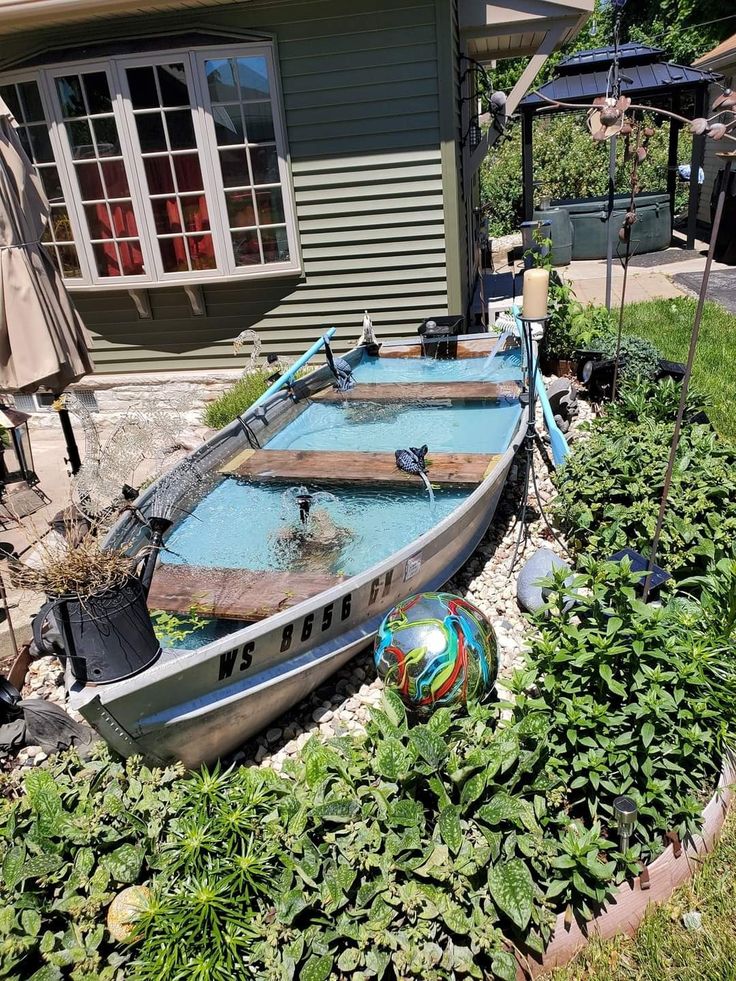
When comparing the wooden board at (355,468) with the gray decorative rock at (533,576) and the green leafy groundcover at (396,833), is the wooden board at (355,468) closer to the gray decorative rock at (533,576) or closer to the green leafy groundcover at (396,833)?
the gray decorative rock at (533,576)

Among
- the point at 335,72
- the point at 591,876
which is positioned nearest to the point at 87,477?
the point at 591,876

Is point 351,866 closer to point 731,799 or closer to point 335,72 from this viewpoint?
point 731,799

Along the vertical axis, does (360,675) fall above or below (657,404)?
below

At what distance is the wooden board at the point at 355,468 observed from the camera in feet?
14.4

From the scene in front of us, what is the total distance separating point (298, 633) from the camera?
3.01 metres

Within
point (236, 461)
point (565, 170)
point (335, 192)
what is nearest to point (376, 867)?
point (236, 461)

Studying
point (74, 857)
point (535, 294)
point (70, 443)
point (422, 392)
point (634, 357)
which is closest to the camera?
point (74, 857)

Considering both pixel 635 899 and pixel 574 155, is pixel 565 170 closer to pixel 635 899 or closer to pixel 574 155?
pixel 574 155

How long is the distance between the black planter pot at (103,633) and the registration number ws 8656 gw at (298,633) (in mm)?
310

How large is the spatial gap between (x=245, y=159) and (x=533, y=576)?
5.28 metres

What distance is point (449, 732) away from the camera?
2.73m

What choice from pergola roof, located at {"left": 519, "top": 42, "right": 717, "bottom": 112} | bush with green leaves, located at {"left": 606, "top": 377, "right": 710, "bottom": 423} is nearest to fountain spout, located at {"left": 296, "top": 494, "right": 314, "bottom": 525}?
bush with green leaves, located at {"left": 606, "top": 377, "right": 710, "bottom": 423}

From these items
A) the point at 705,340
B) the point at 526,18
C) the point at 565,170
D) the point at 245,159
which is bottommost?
the point at 705,340

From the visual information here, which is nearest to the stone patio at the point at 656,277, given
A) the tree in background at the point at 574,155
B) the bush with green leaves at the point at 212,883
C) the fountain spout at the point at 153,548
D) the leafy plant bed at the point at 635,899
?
the tree in background at the point at 574,155
